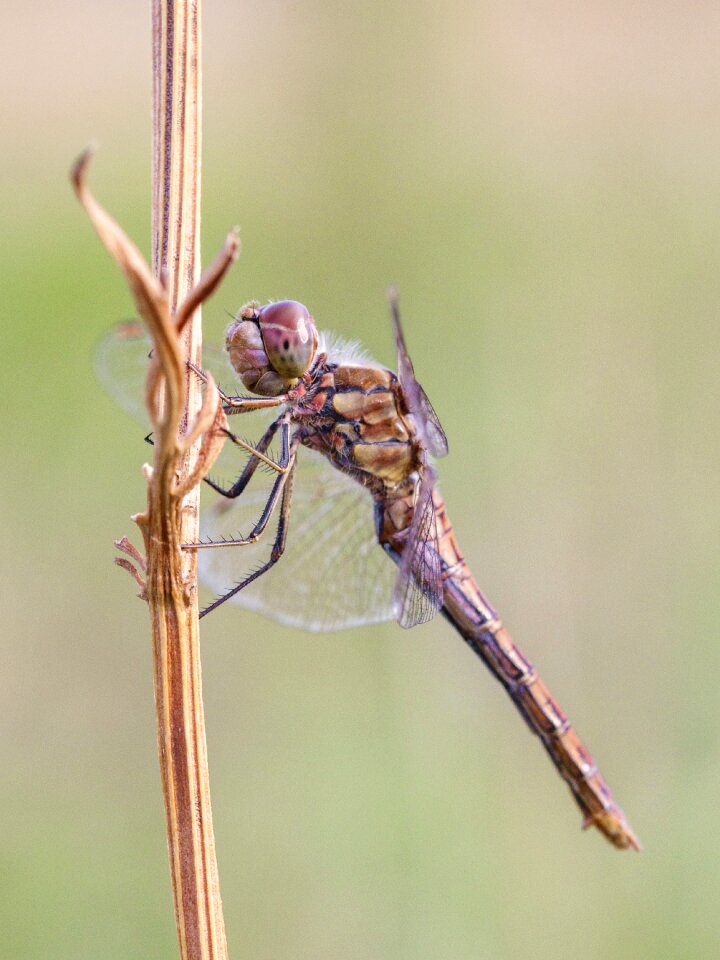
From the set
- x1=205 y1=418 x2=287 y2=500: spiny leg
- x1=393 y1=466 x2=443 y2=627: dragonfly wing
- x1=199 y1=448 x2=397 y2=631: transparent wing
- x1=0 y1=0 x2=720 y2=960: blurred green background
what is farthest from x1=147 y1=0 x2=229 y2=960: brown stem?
x1=0 y1=0 x2=720 y2=960: blurred green background

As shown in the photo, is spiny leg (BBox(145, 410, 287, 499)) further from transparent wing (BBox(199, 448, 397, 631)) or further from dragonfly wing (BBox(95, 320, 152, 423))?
dragonfly wing (BBox(95, 320, 152, 423))

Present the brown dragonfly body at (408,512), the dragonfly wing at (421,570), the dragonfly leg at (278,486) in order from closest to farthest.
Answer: the dragonfly leg at (278,486), the dragonfly wing at (421,570), the brown dragonfly body at (408,512)

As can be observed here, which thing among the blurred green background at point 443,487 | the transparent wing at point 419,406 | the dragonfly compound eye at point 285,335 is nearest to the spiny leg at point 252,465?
the dragonfly compound eye at point 285,335

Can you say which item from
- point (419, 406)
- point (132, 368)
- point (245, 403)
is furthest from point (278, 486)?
point (132, 368)

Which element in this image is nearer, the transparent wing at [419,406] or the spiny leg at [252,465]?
the spiny leg at [252,465]

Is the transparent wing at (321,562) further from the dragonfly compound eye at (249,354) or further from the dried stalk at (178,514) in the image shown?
the dried stalk at (178,514)
